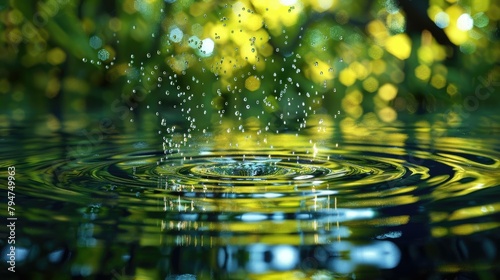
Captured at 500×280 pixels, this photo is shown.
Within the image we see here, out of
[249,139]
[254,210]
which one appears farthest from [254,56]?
[254,210]

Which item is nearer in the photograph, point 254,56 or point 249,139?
point 249,139

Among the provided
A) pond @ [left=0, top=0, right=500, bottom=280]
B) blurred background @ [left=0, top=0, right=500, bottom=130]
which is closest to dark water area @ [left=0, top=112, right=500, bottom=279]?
pond @ [left=0, top=0, right=500, bottom=280]

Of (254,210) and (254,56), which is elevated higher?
(254,56)

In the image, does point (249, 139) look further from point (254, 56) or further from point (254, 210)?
point (254, 56)

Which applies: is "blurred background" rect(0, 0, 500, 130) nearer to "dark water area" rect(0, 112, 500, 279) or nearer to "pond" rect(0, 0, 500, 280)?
"pond" rect(0, 0, 500, 280)

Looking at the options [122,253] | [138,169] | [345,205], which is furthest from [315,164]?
[122,253]

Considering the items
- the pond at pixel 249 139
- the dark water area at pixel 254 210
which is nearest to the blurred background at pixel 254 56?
the pond at pixel 249 139

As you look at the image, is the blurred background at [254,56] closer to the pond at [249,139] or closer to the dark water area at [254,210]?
the pond at [249,139]
